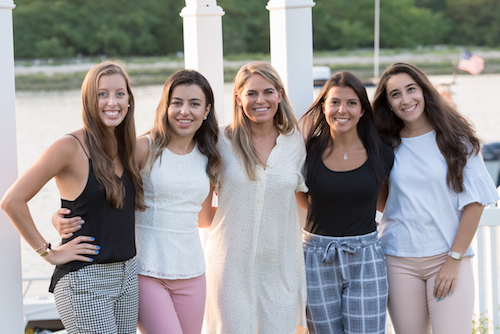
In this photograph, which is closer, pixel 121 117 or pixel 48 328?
pixel 121 117

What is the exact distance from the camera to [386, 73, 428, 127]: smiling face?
301 centimetres

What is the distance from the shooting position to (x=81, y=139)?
2.47 m

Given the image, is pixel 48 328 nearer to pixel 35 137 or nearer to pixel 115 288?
pixel 115 288

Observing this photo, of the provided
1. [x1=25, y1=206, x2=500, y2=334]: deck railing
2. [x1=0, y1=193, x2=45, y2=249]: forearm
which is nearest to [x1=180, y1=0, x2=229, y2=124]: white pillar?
[x1=0, y1=193, x2=45, y2=249]: forearm

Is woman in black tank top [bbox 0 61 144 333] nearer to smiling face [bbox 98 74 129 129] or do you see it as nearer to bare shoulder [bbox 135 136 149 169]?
smiling face [bbox 98 74 129 129]

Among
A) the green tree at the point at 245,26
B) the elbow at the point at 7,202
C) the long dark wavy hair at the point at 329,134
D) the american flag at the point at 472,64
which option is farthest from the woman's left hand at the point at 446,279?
the green tree at the point at 245,26

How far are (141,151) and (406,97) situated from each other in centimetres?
140

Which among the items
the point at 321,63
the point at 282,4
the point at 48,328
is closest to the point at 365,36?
the point at 321,63

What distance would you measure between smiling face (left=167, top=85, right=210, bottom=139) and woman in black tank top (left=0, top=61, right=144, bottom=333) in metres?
0.28

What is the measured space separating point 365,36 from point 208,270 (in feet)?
112

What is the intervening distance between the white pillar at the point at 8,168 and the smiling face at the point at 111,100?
0.47 metres

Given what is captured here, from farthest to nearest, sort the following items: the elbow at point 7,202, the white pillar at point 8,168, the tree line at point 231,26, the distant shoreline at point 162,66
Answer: the tree line at point 231,26 < the distant shoreline at point 162,66 < the white pillar at point 8,168 < the elbow at point 7,202

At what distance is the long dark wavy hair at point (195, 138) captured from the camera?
111 inches

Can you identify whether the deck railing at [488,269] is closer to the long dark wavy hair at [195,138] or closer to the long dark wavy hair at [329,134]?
the long dark wavy hair at [329,134]
